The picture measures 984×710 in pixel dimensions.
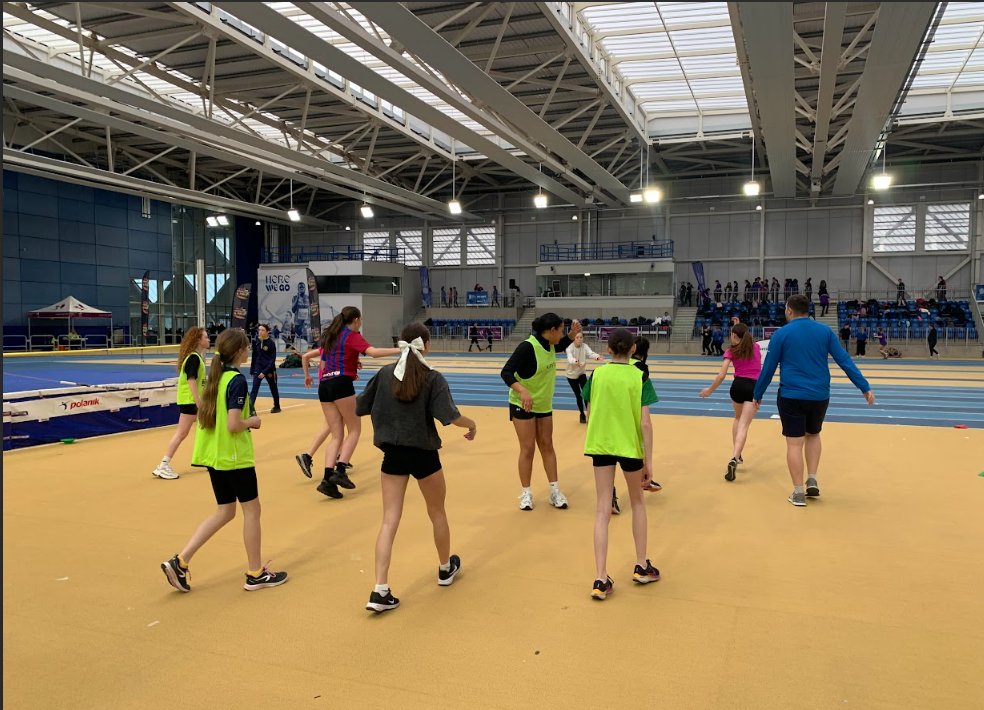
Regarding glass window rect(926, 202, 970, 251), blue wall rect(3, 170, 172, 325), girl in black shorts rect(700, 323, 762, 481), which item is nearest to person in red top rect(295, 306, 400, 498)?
girl in black shorts rect(700, 323, 762, 481)

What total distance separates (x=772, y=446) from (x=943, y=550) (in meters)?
4.39

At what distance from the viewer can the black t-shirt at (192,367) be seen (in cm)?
705

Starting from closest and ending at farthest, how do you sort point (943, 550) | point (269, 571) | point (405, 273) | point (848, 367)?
1. point (269, 571)
2. point (943, 550)
3. point (848, 367)
4. point (405, 273)

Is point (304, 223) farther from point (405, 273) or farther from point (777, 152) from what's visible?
point (777, 152)

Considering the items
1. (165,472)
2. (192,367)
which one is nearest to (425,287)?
(165,472)

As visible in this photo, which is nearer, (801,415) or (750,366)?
(801,415)

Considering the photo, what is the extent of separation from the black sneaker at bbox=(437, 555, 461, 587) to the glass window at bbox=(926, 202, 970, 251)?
40226 millimetres

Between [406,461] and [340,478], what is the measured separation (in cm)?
296

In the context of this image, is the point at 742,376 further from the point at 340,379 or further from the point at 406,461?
the point at 406,461

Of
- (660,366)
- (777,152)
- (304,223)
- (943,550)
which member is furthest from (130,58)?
(304,223)

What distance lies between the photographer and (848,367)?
21.9 feet

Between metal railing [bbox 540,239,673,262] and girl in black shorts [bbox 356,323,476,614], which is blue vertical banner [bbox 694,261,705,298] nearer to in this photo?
metal railing [bbox 540,239,673,262]

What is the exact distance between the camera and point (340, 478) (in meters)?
7.16

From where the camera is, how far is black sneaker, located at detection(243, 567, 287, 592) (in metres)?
4.73
